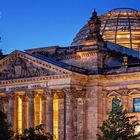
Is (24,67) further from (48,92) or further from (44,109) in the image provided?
(44,109)

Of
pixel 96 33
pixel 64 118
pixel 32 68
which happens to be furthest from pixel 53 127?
pixel 96 33

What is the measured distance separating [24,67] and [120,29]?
95.5 feet

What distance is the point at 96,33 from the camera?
315ft

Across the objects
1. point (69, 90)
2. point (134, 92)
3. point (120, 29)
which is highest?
point (120, 29)

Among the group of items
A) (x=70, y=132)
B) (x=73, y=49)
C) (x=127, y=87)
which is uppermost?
(x=73, y=49)

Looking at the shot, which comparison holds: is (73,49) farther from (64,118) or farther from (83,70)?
(64,118)

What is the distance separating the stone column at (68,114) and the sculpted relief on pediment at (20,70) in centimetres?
400

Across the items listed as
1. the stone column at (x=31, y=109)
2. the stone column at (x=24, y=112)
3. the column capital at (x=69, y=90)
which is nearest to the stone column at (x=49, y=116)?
the column capital at (x=69, y=90)

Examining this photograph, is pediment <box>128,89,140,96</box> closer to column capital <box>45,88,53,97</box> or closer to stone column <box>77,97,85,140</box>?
stone column <box>77,97,85,140</box>

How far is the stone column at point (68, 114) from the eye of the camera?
91.4 meters

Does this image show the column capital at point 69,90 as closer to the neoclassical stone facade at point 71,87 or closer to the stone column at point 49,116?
the neoclassical stone facade at point 71,87

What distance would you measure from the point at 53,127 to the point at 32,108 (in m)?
4.33

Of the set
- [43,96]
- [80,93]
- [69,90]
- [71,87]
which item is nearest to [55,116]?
[43,96]

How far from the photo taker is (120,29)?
11900 cm
